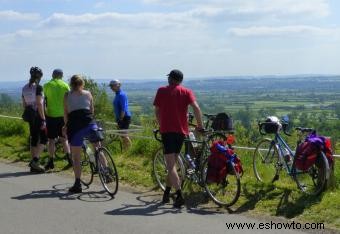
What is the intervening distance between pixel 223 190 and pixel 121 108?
5294 millimetres

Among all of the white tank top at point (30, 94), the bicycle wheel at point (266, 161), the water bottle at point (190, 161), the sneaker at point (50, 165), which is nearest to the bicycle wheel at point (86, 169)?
the sneaker at point (50, 165)

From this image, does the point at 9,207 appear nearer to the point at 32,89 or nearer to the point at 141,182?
the point at 141,182

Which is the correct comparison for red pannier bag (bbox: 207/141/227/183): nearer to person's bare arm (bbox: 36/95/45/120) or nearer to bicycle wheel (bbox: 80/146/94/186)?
bicycle wheel (bbox: 80/146/94/186)

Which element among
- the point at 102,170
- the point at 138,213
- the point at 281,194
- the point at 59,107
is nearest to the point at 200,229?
the point at 138,213

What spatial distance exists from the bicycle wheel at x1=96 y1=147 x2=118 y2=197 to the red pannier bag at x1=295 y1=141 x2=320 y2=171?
9.15 ft

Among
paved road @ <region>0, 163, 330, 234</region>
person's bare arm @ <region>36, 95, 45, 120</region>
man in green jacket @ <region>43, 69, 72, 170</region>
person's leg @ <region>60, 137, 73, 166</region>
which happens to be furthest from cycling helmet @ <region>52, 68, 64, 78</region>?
paved road @ <region>0, 163, 330, 234</region>

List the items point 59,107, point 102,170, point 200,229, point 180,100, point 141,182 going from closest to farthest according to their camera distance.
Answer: point 200,229 < point 180,100 < point 102,170 < point 141,182 < point 59,107

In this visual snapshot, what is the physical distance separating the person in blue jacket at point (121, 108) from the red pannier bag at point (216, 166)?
15.7ft

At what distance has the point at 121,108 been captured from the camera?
12211 millimetres

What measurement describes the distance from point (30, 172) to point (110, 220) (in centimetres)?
417

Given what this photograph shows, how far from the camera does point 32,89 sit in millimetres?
10211

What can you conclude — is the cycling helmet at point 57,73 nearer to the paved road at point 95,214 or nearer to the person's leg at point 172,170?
the paved road at point 95,214

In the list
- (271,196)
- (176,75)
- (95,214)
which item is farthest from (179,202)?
(176,75)

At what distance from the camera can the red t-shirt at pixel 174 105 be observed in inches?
279
